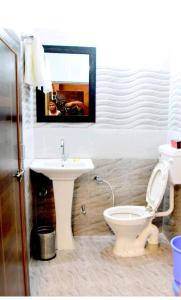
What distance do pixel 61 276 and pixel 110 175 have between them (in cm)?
115

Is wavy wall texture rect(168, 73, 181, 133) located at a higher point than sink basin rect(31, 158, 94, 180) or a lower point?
higher

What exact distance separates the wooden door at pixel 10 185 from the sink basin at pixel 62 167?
0.63 m

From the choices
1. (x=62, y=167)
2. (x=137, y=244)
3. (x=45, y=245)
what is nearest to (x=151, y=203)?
(x=137, y=244)

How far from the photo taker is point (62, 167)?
2.49m

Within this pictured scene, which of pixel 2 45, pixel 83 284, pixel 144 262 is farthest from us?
pixel 144 262

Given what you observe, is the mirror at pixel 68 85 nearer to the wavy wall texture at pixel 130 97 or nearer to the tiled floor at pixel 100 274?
the wavy wall texture at pixel 130 97

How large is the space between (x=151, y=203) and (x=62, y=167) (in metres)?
0.97

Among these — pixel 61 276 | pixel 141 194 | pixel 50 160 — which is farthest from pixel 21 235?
pixel 141 194

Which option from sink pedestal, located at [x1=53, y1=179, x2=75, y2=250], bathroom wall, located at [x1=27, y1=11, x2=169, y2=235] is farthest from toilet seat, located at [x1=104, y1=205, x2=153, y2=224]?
sink pedestal, located at [x1=53, y1=179, x2=75, y2=250]

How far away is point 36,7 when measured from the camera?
2.47 metres

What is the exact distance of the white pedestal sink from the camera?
2436 millimetres

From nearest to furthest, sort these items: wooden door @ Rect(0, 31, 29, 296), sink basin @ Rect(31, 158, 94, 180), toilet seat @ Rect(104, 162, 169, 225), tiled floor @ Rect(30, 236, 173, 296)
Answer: wooden door @ Rect(0, 31, 29, 296)
tiled floor @ Rect(30, 236, 173, 296)
sink basin @ Rect(31, 158, 94, 180)
toilet seat @ Rect(104, 162, 169, 225)

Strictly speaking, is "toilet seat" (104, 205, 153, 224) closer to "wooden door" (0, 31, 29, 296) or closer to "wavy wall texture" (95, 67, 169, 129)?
"wavy wall texture" (95, 67, 169, 129)

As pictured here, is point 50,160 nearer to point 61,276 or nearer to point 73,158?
point 73,158
